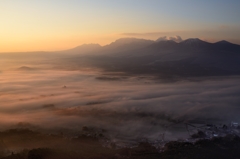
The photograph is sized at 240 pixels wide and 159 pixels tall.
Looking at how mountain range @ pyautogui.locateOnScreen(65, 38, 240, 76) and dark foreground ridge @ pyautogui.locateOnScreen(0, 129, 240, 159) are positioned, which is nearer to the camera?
dark foreground ridge @ pyautogui.locateOnScreen(0, 129, 240, 159)

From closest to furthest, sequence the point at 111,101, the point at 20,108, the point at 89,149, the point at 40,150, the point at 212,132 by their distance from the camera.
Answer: the point at 40,150 → the point at 89,149 → the point at 212,132 → the point at 20,108 → the point at 111,101

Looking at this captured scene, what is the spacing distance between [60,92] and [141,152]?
3377cm

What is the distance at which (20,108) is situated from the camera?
126 ft

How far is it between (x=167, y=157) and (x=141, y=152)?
2.59m

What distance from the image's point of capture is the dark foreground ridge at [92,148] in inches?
893

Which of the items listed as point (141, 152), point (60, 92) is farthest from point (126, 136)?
point (60, 92)

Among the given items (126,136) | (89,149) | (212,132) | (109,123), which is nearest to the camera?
(89,149)

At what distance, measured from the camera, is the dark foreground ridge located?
22688 mm

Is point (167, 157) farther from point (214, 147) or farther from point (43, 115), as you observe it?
point (43, 115)

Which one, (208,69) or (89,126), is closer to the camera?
(89,126)

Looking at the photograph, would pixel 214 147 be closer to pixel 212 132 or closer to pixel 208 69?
pixel 212 132

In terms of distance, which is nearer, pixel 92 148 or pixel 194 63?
pixel 92 148

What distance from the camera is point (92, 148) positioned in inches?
976

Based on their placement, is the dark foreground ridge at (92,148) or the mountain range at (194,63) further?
the mountain range at (194,63)
